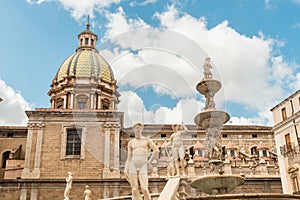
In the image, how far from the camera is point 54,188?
95.7 feet

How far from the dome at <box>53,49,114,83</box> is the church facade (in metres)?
9.22

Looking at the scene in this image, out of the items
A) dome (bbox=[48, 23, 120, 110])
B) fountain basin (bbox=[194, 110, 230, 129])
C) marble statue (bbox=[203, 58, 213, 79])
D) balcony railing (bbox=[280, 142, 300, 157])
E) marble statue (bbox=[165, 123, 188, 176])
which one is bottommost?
marble statue (bbox=[165, 123, 188, 176])

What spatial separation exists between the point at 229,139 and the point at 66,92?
713 inches

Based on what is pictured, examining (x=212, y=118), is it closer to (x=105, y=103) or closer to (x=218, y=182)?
(x=218, y=182)

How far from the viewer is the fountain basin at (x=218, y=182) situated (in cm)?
1306

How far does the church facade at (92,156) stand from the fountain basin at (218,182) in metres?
11.8

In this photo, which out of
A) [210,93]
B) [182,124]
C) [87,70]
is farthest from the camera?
[87,70]

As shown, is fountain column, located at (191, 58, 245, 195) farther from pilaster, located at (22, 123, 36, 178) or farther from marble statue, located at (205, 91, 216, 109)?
→ pilaster, located at (22, 123, 36, 178)

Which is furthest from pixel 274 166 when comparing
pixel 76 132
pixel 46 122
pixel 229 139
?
pixel 46 122

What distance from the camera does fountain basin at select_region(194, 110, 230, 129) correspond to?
1533 centimetres

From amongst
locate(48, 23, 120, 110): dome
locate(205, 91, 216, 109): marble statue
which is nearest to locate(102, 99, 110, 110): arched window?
locate(48, 23, 120, 110): dome

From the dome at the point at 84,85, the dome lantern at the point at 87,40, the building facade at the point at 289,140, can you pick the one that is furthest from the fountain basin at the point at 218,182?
the dome lantern at the point at 87,40

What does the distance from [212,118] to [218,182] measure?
3.09 m

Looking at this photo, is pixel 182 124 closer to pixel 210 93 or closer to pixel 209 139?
pixel 209 139
